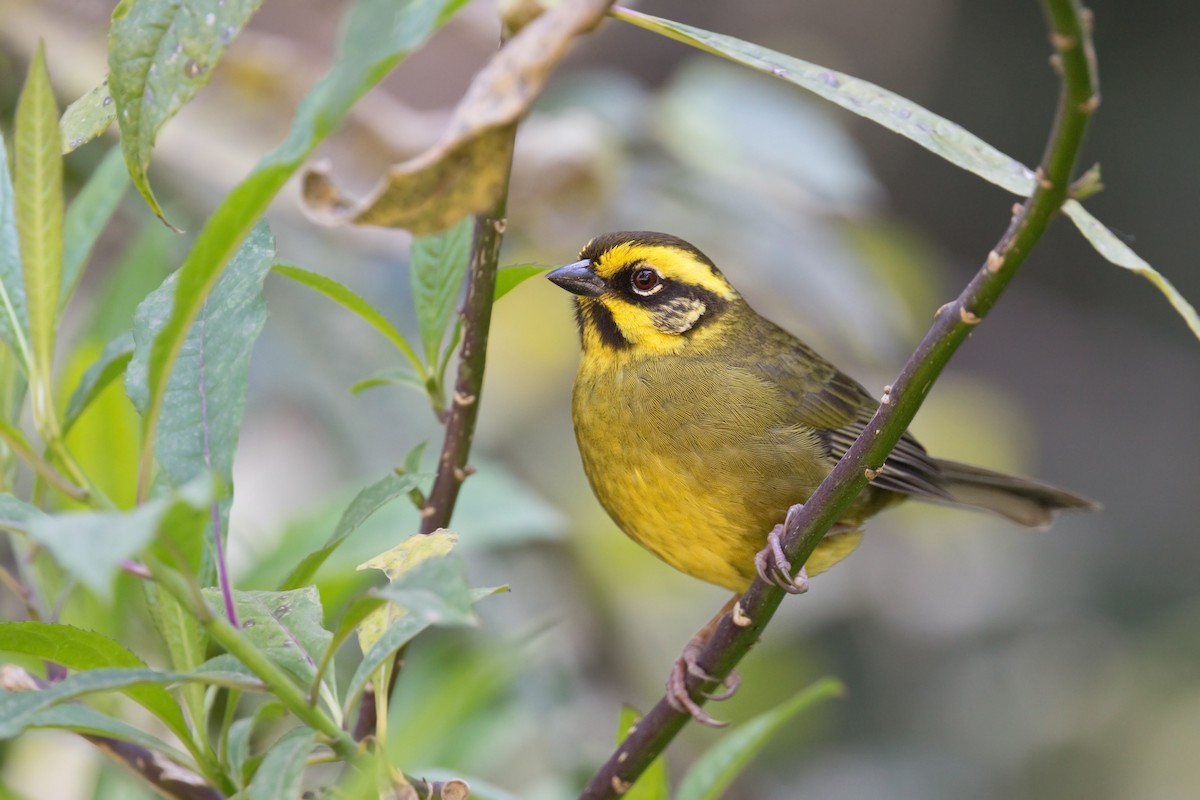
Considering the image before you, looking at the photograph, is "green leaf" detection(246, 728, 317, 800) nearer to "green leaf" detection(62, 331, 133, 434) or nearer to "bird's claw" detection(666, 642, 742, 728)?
"green leaf" detection(62, 331, 133, 434)

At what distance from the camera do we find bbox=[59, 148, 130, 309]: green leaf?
2104 millimetres

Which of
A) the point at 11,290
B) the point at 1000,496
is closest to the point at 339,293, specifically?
the point at 11,290

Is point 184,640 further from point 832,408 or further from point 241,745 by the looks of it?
point 832,408

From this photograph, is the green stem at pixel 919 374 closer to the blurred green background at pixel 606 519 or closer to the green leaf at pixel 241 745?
the green leaf at pixel 241 745

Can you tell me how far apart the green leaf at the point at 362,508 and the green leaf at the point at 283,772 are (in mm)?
312

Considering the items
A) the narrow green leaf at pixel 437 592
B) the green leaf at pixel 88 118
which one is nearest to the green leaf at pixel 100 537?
the narrow green leaf at pixel 437 592

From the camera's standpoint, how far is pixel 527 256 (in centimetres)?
491

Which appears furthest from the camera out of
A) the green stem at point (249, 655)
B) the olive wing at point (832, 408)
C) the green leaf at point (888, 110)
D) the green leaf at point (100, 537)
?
the olive wing at point (832, 408)

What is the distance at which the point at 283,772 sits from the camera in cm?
140

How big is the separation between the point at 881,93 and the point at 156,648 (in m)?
2.16

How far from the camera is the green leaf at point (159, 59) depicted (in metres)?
1.47

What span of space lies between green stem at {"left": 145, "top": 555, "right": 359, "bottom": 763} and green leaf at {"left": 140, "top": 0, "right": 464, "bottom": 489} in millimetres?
209

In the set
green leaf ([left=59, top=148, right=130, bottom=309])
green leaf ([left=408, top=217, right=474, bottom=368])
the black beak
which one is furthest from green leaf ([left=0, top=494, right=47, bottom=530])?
the black beak

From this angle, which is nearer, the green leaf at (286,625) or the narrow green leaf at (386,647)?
the narrow green leaf at (386,647)
